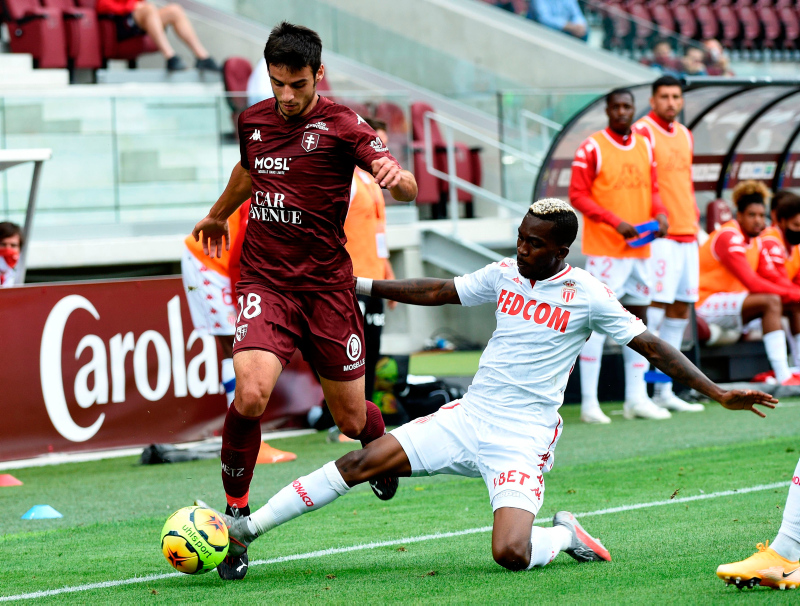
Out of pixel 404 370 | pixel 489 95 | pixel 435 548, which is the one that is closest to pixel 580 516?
pixel 435 548

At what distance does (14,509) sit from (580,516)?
305cm

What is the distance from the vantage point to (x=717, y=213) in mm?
13539

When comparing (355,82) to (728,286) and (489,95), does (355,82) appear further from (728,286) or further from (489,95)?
(728,286)

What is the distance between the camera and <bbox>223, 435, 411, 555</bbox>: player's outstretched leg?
15.0 feet

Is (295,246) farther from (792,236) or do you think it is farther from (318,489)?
(792,236)

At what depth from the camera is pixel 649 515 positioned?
18.6 ft

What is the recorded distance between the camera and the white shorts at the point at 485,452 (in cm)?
457

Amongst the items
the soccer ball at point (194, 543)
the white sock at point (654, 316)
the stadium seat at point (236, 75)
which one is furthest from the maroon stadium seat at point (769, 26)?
the soccer ball at point (194, 543)

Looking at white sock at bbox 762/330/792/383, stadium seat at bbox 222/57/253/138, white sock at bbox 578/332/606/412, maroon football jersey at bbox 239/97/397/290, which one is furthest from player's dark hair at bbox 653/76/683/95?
stadium seat at bbox 222/57/253/138

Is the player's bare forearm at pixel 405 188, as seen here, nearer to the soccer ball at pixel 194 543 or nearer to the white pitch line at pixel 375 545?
the soccer ball at pixel 194 543

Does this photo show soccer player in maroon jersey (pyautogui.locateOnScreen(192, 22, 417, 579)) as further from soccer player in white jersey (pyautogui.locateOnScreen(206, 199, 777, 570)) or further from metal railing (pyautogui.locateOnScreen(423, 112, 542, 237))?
metal railing (pyautogui.locateOnScreen(423, 112, 542, 237))

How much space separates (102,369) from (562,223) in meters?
4.82

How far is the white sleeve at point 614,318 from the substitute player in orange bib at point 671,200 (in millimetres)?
5178

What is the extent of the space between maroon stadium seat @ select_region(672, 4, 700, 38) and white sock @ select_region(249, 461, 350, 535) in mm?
21674
